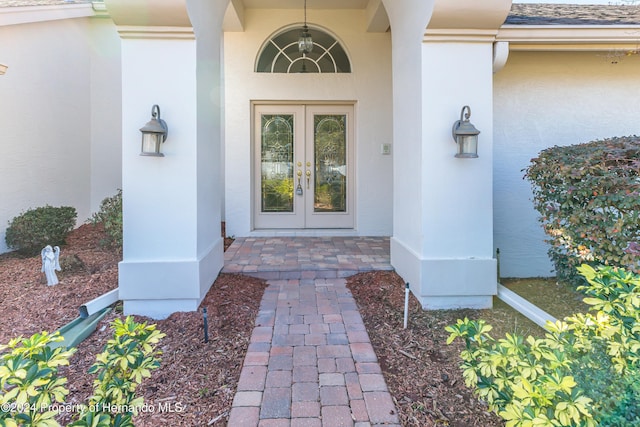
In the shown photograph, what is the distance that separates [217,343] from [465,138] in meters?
2.75

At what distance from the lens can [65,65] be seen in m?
6.49

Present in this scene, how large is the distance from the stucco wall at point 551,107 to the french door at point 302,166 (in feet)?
8.81

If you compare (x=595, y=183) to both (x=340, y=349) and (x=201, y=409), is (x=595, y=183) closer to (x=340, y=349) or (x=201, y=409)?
(x=340, y=349)

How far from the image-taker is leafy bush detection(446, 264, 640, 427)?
49.8 inches

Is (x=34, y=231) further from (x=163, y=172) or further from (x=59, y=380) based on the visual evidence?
(x=59, y=380)

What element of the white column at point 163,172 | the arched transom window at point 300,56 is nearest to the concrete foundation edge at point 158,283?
the white column at point 163,172

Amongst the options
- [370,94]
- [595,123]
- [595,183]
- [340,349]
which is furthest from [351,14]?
[340,349]

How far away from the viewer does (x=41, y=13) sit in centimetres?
575

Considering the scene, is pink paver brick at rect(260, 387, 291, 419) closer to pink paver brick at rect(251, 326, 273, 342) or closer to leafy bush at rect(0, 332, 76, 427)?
pink paver brick at rect(251, 326, 273, 342)

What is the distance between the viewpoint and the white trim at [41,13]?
16.9ft

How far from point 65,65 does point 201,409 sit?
700cm

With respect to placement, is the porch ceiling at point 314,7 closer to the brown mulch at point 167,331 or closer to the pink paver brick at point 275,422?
the brown mulch at point 167,331

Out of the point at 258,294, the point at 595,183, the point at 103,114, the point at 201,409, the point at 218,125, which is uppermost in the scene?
the point at 103,114

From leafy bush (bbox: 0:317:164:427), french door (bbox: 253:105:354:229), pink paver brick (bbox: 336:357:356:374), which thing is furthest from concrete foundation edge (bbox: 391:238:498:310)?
french door (bbox: 253:105:354:229)
